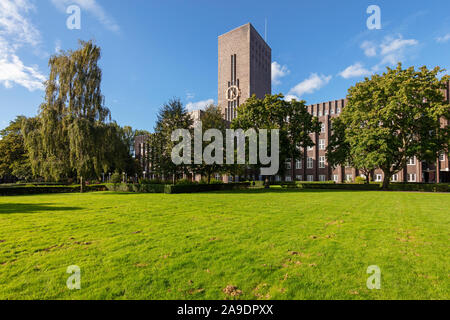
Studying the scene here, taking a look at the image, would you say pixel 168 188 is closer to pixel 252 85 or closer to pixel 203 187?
pixel 203 187

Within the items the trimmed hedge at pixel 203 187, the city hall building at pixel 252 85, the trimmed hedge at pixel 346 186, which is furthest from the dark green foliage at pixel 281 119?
the city hall building at pixel 252 85

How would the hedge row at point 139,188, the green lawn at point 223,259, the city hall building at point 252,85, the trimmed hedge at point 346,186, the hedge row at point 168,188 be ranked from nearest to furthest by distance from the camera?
the green lawn at point 223,259, the hedge row at point 168,188, the hedge row at point 139,188, the trimmed hedge at point 346,186, the city hall building at point 252,85

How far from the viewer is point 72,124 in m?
24.0

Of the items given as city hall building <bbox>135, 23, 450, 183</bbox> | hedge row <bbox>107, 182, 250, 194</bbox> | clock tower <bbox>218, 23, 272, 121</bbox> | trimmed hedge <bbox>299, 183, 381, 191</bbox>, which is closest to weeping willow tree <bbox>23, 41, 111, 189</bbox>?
hedge row <bbox>107, 182, 250, 194</bbox>

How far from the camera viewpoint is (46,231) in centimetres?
711

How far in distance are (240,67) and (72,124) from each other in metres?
64.0

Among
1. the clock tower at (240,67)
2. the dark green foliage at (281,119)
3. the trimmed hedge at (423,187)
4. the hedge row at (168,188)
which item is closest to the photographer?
the hedge row at (168,188)

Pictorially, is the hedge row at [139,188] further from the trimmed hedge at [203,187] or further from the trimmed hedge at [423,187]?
the trimmed hedge at [423,187]

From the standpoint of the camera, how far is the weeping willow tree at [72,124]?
24172 mm

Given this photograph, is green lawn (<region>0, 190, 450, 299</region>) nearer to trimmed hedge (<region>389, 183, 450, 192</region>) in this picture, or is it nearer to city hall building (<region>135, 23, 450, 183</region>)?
trimmed hedge (<region>389, 183, 450, 192</region>)

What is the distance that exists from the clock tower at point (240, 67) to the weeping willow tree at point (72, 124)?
50410 mm

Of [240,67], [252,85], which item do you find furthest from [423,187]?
[240,67]
